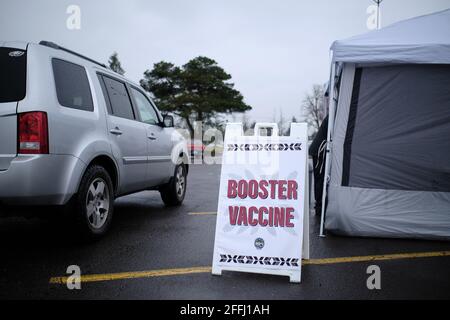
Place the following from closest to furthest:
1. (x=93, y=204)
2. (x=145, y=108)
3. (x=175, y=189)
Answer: (x=93, y=204) → (x=145, y=108) → (x=175, y=189)

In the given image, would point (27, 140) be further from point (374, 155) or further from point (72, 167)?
point (374, 155)

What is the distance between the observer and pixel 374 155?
15.2 ft

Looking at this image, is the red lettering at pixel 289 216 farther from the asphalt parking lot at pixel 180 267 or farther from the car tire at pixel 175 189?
the car tire at pixel 175 189

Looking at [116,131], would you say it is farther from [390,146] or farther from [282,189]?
[390,146]

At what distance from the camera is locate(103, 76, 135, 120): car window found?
4521 mm

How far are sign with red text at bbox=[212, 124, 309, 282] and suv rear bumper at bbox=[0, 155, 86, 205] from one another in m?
1.48

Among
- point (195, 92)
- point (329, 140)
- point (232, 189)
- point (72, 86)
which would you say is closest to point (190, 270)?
point (232, 189)

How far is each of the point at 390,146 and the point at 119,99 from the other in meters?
3.54

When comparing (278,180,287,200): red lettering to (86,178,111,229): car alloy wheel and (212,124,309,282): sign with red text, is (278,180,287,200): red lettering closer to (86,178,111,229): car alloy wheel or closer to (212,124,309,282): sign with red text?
(212,124,309,282): sign with red text

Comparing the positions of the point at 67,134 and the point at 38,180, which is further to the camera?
the point at 67,134

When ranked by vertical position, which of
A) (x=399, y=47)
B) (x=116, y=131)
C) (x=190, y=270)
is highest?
(x=399, y=47)

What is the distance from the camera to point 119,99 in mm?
4742

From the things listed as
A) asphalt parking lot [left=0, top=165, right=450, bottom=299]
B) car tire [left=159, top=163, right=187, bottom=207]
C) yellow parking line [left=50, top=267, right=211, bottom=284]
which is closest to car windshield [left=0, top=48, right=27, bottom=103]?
asphalt parking lot [left=0, top=165, right=450, bottom=299]
